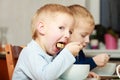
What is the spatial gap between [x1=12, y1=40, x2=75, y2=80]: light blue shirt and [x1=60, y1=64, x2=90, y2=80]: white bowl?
21 millimetres

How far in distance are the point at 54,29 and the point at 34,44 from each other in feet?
0.33

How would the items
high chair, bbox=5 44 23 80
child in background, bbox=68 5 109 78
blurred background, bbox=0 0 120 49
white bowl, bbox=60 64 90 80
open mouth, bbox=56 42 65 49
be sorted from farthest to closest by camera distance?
blurred background, bbox=0 0 120 49 < child in background, bbox=68 5 109 78 < high chair, bbox=5 44 23 80 < open mouth, bbox=56 42 65 49 < white bowl, bbox=60 64 90 80

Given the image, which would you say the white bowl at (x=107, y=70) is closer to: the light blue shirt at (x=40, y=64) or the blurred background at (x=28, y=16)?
the light blue shirt at (x=40, y=64)

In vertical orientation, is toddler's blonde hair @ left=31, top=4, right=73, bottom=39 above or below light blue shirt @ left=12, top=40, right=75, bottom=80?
above

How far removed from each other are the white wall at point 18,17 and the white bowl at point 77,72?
2.38 meters

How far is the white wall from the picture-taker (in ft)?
10.8

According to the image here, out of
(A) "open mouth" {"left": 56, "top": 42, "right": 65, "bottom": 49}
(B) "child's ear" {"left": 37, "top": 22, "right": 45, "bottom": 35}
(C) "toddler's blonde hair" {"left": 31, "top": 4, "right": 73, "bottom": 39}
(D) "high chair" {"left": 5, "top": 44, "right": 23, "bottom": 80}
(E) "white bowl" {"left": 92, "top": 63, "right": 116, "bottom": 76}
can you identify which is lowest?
(E) "white bowl" {"left": 92, "top": 63, "right": 116, "bottom": 76}

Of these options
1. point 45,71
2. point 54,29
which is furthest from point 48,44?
point 45,71

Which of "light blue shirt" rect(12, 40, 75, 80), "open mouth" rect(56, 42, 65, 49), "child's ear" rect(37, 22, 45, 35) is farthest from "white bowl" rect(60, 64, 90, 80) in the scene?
"child's ear" rect(37, 22, 45, 35)

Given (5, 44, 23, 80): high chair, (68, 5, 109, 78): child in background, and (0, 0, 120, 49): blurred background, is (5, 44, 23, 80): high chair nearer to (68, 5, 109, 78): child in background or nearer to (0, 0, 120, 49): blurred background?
(68, 5, 109, 78): child in background

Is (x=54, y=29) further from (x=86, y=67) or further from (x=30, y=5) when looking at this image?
(x=30, y=5)

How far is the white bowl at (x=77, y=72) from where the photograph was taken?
3.06 feet

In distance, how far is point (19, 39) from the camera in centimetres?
334

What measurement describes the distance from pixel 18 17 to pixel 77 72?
2489mm
